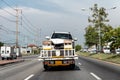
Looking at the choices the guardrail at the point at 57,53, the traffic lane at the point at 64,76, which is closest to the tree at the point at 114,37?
the traffic lane at the point at 64,76

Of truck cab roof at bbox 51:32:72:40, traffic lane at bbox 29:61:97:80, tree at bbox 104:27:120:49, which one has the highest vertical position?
tree at bbox 104:27:120:49

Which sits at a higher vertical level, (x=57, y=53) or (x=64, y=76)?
(x=57, y=53)

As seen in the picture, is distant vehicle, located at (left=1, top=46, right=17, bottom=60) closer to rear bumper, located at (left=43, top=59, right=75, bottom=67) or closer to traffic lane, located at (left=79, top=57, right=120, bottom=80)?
traffic lane, located at (left=79, top=57, right=120, bottom=80)

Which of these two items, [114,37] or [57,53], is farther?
[114,37]

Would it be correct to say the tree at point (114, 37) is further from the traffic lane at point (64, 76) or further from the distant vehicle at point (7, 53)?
the distant vehicle at point (7, 53)

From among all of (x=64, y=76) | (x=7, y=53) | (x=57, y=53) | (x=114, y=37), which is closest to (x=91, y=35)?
(x=7, y=53)

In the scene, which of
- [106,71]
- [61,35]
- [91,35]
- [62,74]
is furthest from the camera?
[91,35]

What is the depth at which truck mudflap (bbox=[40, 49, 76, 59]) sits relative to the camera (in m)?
23.7

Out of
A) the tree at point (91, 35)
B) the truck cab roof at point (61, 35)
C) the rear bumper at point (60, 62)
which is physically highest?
the tree at point (91, 35)

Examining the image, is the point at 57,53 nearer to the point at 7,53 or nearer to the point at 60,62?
the point at 60,62

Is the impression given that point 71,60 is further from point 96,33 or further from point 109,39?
point 96,33

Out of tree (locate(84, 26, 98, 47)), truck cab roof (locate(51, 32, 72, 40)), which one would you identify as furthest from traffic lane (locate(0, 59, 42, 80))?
tree (locate(84, 26, 98, 47))

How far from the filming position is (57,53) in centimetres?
2392

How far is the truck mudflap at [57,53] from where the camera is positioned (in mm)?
23719
